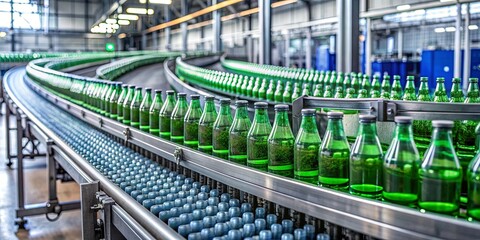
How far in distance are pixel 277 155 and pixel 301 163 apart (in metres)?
0.11

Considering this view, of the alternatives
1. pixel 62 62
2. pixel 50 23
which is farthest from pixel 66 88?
pixel 50 23

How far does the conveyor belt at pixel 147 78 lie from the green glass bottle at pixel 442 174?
28.2 ft

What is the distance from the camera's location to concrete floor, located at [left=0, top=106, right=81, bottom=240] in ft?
16.4

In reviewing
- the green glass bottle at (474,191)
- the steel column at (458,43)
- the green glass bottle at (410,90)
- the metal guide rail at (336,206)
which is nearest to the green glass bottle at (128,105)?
the metal guide rail at (336,206)

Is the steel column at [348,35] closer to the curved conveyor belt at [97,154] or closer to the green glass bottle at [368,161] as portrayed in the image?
the curved conveyor belt at [97,154]

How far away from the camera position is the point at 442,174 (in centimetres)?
104

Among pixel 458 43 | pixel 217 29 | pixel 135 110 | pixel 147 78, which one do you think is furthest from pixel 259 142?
pixel 217 29

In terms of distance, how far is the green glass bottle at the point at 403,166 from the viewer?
3.63 ft

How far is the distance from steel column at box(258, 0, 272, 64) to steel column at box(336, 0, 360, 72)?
4.71 metres

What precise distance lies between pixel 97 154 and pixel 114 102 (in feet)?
2.07

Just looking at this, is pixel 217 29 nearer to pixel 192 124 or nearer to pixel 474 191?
pixel 192 124

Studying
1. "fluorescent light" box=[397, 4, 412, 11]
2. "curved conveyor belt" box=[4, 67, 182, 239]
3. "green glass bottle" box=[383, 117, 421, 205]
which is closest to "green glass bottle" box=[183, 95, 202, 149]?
"curved conveyor belt" box=[4, 67, 182, 239]

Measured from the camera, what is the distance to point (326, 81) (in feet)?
15.9

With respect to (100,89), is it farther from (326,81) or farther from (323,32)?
(323,32)
